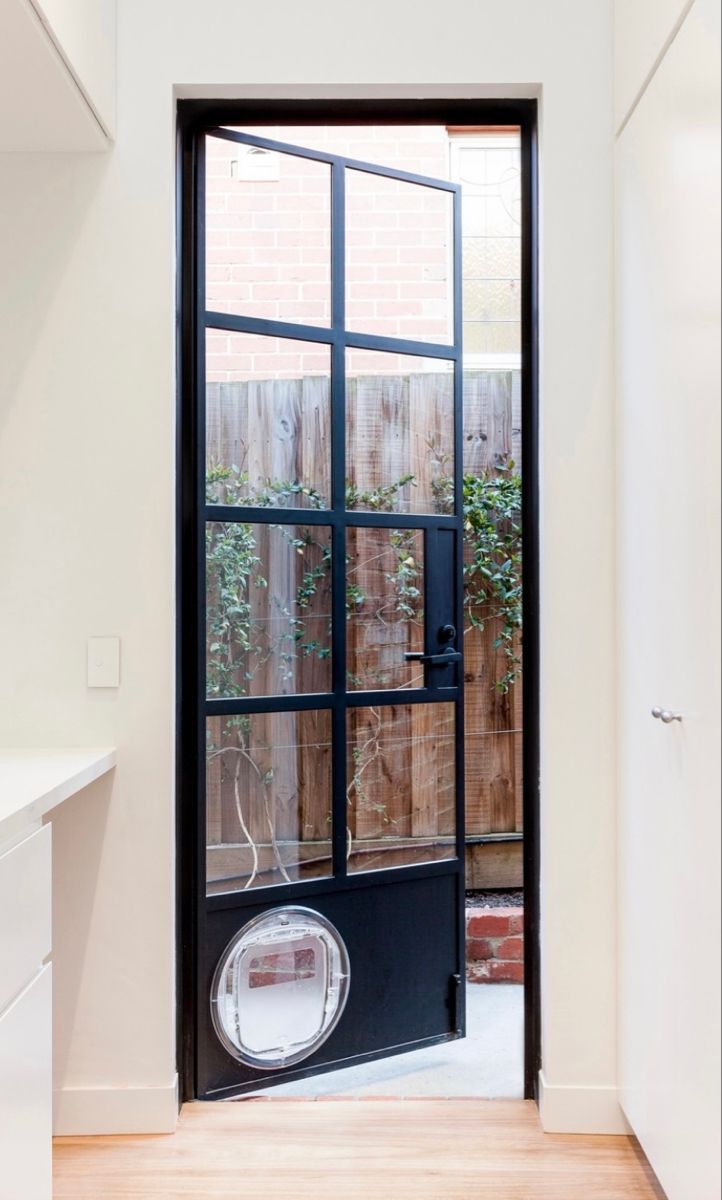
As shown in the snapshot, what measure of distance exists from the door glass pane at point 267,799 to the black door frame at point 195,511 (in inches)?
2.1

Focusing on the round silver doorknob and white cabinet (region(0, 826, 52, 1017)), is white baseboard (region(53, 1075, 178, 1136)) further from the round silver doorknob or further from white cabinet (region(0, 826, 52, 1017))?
the round silver doorknob

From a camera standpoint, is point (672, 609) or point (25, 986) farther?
point (672, 609)

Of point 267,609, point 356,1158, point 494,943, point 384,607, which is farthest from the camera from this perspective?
point 494,943

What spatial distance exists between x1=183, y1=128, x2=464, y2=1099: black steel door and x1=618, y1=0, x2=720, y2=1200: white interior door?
53 centimetres

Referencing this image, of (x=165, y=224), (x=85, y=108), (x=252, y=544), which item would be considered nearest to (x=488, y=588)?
(x=252, y=544)

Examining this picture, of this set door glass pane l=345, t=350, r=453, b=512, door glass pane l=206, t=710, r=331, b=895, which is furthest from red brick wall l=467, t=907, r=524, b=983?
door glass pane l=345, t=350, r=453, b=512

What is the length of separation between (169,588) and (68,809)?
1.65ft

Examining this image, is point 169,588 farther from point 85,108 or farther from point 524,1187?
point 524,1187

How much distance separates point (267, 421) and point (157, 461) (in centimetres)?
30

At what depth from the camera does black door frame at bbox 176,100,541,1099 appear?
6.48ft

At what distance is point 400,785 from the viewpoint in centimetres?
221

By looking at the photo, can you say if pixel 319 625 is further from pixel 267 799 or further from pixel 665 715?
pixel 665 715

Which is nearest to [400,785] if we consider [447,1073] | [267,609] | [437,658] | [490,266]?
[437,658]

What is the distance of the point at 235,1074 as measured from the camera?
6.63 ft
